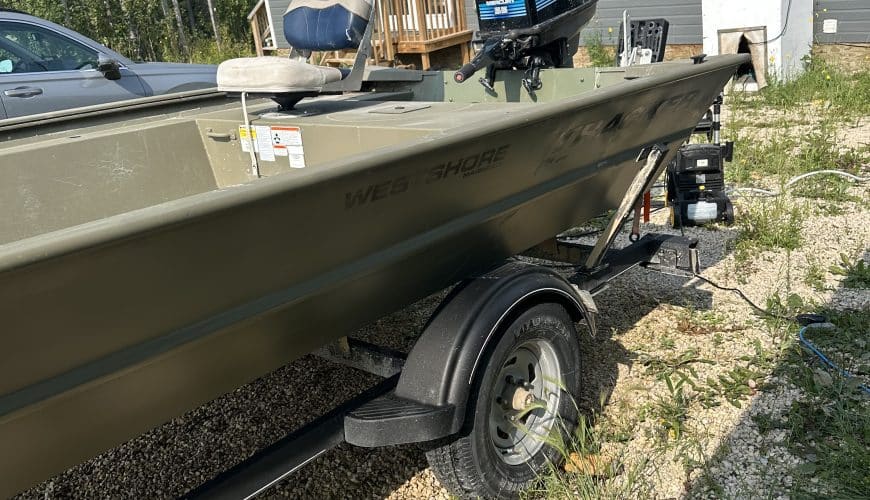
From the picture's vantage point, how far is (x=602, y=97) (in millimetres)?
2840

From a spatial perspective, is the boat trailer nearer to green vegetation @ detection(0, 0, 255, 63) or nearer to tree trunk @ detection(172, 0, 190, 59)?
green vegetation @ detection(0, 0, 255, 63)

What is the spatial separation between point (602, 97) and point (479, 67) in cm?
147

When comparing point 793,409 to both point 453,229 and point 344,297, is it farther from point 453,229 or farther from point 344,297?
point 344,297

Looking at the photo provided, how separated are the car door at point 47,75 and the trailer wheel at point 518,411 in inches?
192

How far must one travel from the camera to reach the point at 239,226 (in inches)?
74.2

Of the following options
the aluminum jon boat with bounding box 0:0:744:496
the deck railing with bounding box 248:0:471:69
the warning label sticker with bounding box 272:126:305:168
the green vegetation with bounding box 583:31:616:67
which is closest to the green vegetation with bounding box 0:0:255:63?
the deck railing with bounding box 248:0:471:69

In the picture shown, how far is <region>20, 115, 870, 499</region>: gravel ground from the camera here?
296cm

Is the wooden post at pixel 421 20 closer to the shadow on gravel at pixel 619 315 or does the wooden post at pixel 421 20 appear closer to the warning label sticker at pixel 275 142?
the shadow on gravel at pixel 619 315

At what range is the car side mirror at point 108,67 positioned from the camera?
6.28 metres

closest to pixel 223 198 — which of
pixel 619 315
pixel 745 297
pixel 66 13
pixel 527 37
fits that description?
pixel 527 37

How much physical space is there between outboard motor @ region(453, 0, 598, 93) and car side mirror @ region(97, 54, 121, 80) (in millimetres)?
3515

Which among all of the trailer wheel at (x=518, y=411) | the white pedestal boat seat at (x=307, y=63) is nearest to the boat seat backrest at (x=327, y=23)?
the white pedestal boat seat at (x=307, y=63)

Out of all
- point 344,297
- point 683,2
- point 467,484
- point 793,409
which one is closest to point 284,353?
point 344,297

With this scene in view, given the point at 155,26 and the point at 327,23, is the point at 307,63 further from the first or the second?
the point at 155,26
